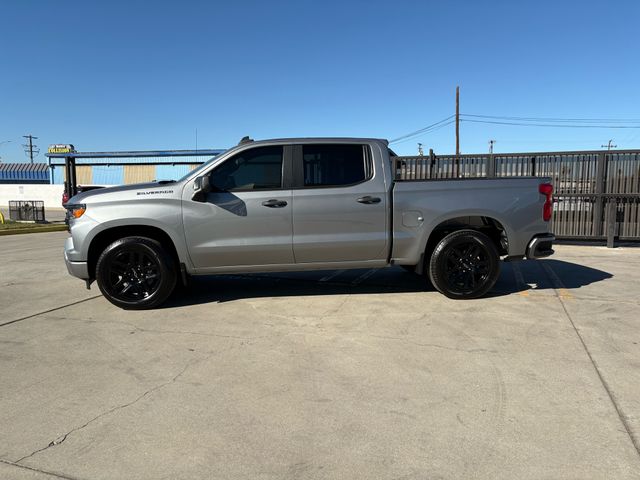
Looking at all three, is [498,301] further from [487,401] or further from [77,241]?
[77,241]

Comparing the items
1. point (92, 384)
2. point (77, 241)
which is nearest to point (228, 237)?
point (77, 241)

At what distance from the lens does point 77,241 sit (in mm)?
5434

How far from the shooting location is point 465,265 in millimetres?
5895

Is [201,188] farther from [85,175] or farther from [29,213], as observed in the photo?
[85,175]

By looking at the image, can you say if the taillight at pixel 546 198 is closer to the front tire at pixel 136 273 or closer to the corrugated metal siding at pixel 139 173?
the front tire at pixel 136 273

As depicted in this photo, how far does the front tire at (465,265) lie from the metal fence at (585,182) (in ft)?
16.4

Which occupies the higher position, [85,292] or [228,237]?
[228,237]

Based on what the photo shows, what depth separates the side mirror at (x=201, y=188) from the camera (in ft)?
17.3

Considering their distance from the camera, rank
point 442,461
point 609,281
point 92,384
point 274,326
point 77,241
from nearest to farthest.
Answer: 1. point 442,461
2. point 92,384
3. point 274,326
4. point 77,241
5. point 609,281

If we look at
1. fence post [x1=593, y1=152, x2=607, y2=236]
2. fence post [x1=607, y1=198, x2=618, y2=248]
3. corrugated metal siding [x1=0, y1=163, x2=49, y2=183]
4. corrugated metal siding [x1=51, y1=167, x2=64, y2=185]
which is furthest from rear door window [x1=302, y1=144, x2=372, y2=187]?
corrugated metal siding [x1=0, y1=163, x2=49, y2=183]

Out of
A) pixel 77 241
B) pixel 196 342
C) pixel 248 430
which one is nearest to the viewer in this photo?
pixel 248 430

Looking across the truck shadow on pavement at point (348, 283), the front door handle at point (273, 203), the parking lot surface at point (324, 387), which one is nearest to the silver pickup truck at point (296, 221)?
the front door handle at point (273, 203)

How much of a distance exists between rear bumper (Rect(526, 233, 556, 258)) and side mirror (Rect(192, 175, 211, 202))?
4.03 m

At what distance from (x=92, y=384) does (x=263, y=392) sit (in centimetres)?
134
